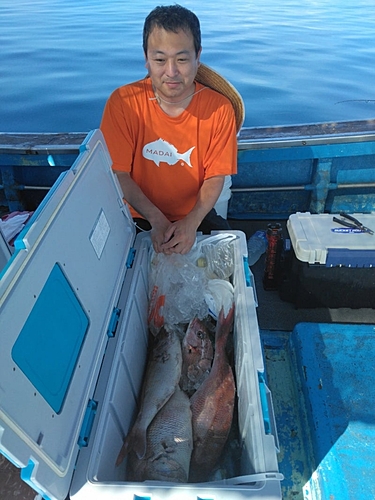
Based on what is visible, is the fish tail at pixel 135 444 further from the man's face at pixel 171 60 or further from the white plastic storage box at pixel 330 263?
the man's face at pixel 171 60

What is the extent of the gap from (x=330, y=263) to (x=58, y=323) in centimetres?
157

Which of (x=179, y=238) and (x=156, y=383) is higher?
(x=179, y=238)

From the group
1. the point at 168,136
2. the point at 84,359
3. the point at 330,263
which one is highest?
the point at 168,136

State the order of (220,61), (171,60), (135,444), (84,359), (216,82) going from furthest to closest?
1. (220,61)
2. (216,82)
3. (171,60)
4. (135,444)
5. (84,359)

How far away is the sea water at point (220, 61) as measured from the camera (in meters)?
6.04

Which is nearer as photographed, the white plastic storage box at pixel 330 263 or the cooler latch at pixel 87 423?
the cooler latch at pixel 87 423

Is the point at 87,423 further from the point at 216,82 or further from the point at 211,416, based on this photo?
the point at 216,82

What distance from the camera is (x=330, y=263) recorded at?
213 cm

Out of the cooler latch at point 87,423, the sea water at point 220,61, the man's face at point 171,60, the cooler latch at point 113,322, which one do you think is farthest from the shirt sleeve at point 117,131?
the sea water at point 220,61

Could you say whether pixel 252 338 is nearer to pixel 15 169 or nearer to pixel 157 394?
pixel 157 394

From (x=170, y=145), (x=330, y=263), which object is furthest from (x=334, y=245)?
(x=170, y=145)

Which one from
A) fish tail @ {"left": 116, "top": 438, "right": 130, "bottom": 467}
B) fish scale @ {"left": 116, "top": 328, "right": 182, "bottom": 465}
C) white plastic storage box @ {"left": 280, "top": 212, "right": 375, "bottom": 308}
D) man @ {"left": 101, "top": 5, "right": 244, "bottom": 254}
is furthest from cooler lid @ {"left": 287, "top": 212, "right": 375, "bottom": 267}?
fish tail @ {"left": 116, "top": 438, "right": 130, "bottom": 467}

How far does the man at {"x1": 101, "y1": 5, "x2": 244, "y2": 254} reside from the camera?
1.93m

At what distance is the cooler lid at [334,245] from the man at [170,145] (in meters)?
0.58
